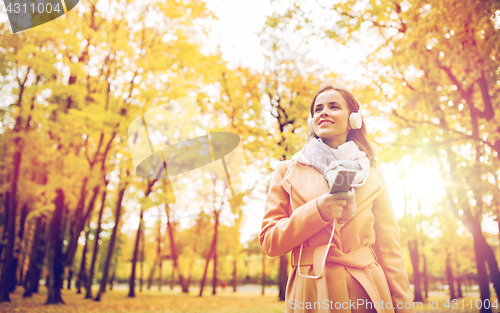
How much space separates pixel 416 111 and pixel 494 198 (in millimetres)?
2636

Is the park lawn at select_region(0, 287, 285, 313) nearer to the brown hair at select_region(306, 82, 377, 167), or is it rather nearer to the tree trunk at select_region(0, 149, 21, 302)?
the tree trunk at select_region(0, 149, 21, 302)

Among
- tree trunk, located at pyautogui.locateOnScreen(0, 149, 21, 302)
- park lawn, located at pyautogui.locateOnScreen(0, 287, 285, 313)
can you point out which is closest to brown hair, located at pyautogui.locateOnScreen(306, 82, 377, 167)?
park lawn, located at pyautogui.locateOnScreen(0, 287, 285, 313)

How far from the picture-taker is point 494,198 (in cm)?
698

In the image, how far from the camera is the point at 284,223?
1.49 m

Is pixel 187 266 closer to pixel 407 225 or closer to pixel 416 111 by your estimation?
pixel 407 225

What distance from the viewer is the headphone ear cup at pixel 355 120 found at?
1734mm

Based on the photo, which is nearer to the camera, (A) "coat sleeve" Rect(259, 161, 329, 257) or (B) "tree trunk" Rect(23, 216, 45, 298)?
(A) "coat sleeve" Rect(259, 161, 329, 257)

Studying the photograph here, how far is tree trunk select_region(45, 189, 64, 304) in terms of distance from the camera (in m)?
11.3

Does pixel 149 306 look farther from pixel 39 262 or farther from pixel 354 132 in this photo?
pixel 354 132

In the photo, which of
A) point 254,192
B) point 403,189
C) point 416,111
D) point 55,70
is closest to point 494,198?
point 416,111

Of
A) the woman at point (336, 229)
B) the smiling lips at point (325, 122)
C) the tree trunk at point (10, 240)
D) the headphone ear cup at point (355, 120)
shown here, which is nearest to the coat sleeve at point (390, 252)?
the woman at point (336, 229)

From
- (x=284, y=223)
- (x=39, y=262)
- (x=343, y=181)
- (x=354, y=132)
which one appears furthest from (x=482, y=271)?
(x=39, y=262)

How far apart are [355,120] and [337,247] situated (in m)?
0.72

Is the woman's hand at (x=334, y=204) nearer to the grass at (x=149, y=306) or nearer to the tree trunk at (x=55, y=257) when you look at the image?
the grass at (x=149, y=306)
